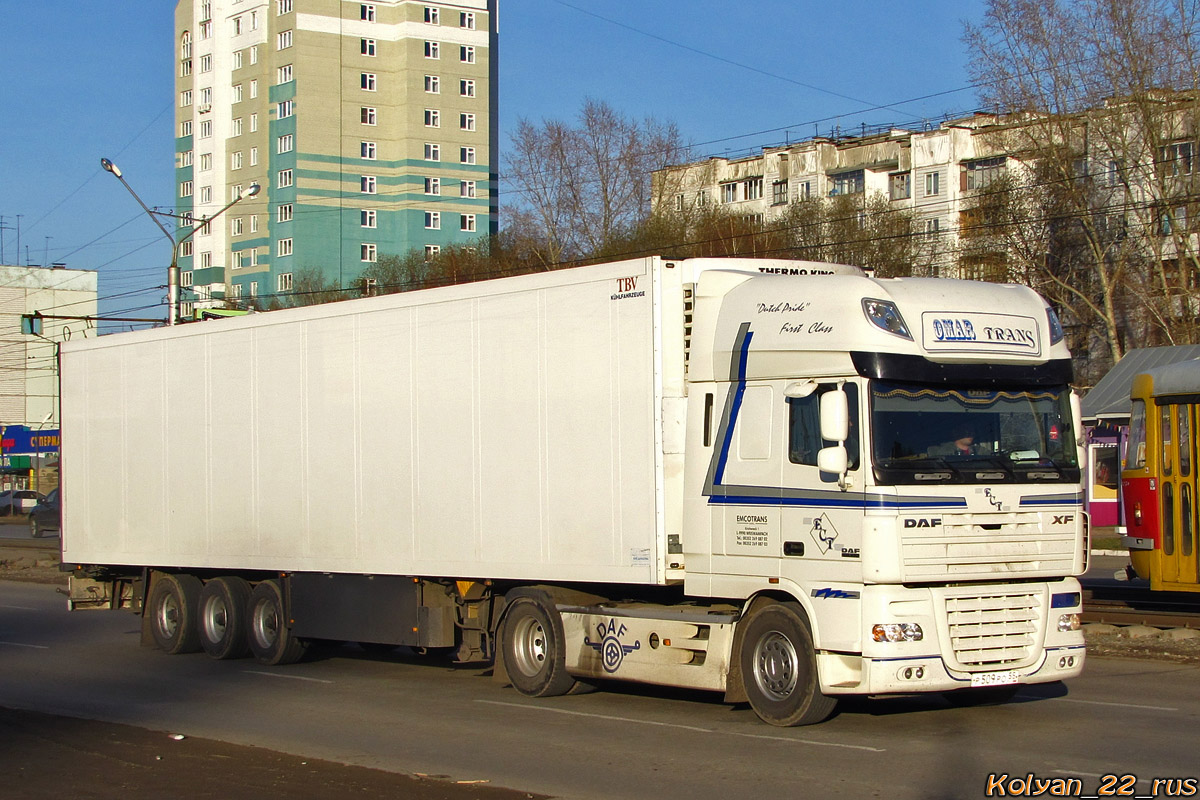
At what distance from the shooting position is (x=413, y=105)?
91.6 meters

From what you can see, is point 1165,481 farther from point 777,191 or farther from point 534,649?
point 777,191

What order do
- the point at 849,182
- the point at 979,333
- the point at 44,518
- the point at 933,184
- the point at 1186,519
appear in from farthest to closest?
the point at 849,182 < the point at 933,184 < the point at 44,518 < the point at 1186,519 < the point at 979,333

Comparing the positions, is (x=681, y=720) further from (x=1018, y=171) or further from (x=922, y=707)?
(x=1018, y=171)

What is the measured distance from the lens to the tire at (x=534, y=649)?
1225 centimetres

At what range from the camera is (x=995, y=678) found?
1007cm

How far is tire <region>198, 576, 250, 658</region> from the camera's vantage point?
52.4 ft

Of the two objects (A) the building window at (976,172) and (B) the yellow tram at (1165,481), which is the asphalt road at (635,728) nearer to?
(B) the yellow tram at (1165,481)

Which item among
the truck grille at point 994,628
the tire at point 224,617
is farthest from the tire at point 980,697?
the tire at point 224,617

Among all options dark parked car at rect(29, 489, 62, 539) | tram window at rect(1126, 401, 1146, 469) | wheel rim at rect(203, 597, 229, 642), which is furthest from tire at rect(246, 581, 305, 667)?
dark parked car at rect(29, 489, 62, 539)

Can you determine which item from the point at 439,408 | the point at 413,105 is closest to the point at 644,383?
the point at 439,408

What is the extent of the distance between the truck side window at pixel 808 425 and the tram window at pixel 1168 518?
8.58m

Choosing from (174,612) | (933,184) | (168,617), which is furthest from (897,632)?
(933,184)

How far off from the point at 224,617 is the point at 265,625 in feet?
2.81

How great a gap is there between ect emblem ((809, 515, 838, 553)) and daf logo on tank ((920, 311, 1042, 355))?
59.5 inches
